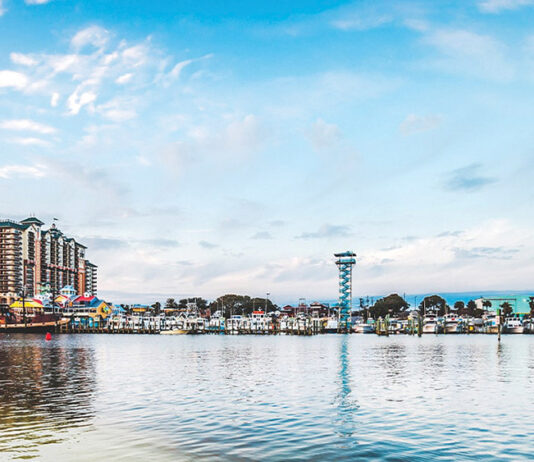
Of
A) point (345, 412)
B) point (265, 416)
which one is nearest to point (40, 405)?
point (265, 416)

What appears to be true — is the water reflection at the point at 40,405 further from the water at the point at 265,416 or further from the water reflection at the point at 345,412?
the water reflection at the point at 345,412

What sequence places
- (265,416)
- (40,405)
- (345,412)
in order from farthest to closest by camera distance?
1. (40,405)
2. (345,412)
3. (265,416)

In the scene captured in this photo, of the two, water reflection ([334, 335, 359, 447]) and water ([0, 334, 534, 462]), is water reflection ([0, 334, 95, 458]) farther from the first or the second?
water reflection ([334, 335, 359, 447])

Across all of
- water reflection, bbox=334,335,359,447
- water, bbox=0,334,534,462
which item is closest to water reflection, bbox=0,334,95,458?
water, bbox=0,334,534,462

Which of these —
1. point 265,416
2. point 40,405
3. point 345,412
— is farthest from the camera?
point 40,405

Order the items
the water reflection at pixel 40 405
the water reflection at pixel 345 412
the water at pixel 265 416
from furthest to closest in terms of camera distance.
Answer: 1. the water reflection at pixel 345 412
2. the water reflection at pixel 40 405
3. the water at pixel 265 416

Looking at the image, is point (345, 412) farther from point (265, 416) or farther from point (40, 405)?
point (40, 405)

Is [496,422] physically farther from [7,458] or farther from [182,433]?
[7,458]

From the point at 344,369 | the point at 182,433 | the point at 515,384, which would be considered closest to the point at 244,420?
the point at 182,433

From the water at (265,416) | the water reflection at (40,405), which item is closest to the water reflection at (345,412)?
the water at (265,416)

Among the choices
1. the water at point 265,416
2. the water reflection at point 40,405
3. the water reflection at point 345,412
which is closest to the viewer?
the water at point 265,416

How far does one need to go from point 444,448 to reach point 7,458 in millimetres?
17030

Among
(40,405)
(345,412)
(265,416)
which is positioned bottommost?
(345,412)

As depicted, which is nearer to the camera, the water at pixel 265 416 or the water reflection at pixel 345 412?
the water at pixel 265 416
